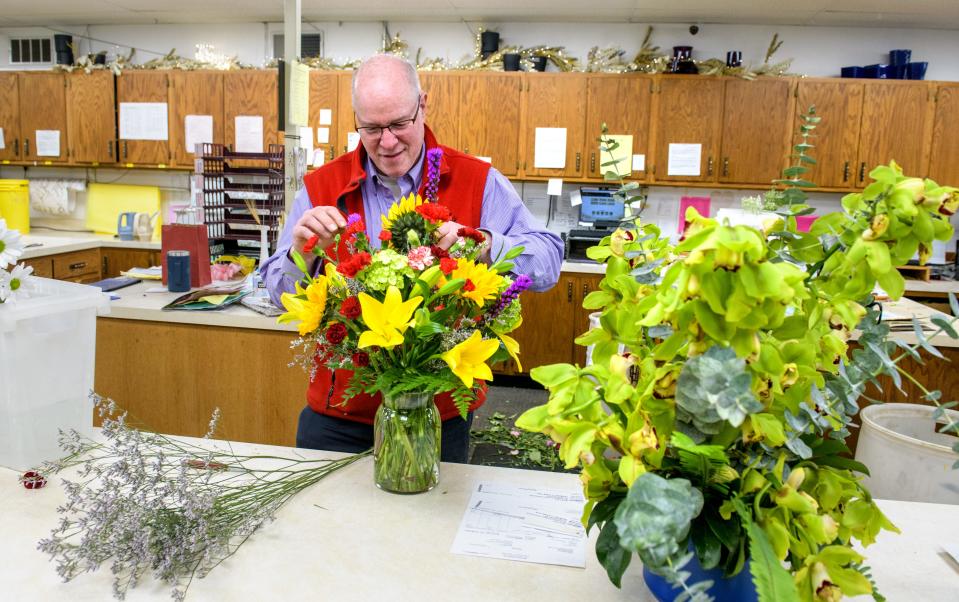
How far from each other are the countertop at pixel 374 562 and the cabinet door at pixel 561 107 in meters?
4.06

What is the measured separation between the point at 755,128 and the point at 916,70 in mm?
1149

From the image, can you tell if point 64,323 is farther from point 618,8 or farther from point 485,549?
point 618,8

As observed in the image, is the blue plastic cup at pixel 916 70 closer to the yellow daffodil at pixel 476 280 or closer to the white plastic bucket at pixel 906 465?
the white plastic bucket at pixel 906 465

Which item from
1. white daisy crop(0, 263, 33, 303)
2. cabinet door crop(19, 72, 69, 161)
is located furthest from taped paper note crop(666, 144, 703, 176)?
cabinet door crop(19, 72, 69, 161)

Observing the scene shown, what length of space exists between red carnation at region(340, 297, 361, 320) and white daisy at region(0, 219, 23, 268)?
606mm

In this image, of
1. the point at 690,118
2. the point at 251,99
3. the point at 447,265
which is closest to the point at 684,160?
the point at 690,118

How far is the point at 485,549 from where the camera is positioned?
1.07 metres

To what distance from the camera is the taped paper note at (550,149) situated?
504cm

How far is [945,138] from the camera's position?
15.7ft

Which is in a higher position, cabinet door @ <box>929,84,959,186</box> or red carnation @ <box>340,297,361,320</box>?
cabinet door @ <box>929,84,959,186</box>

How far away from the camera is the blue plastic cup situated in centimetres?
483

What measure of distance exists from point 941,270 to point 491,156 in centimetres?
318

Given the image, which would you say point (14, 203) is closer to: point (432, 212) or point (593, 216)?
point (593, 216)

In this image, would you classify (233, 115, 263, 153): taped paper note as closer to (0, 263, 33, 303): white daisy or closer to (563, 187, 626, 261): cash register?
(563, 187, 626, 261): cash register
